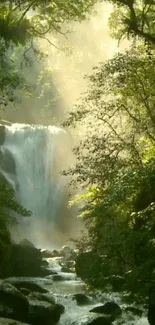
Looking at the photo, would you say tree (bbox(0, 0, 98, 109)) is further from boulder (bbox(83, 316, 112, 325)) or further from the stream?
the stream

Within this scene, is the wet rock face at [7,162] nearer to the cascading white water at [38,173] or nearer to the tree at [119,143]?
the cascading white water at [38,173]

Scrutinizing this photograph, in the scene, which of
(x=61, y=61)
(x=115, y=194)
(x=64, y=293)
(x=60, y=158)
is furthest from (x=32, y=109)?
(x=115, y=194)

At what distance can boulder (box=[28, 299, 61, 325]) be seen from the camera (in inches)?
576

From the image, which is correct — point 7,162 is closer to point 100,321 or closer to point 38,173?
point 38,173

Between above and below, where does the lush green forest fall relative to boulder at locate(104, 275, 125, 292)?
above

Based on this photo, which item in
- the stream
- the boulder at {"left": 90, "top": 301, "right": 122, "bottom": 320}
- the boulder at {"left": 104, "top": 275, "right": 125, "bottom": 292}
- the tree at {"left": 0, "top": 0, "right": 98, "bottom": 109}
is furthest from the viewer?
the boulder at {"left": 90, "top": 301, "right": 122, "bottom": 320}

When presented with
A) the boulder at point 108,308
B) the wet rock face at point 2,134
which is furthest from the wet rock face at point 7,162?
the boulder at point 108,308

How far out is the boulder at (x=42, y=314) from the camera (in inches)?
576

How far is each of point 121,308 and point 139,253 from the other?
21.9ft

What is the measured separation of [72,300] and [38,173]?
2776 cm

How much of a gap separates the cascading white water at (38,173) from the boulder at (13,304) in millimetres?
27134

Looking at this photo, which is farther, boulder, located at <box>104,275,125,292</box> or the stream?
the stream

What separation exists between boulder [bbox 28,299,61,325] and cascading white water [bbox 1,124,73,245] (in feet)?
87.7

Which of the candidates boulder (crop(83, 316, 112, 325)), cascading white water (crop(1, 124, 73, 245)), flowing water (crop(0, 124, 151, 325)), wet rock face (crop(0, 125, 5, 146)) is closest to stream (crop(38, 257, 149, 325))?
boulder (crop(83, 316, 112, 325))
